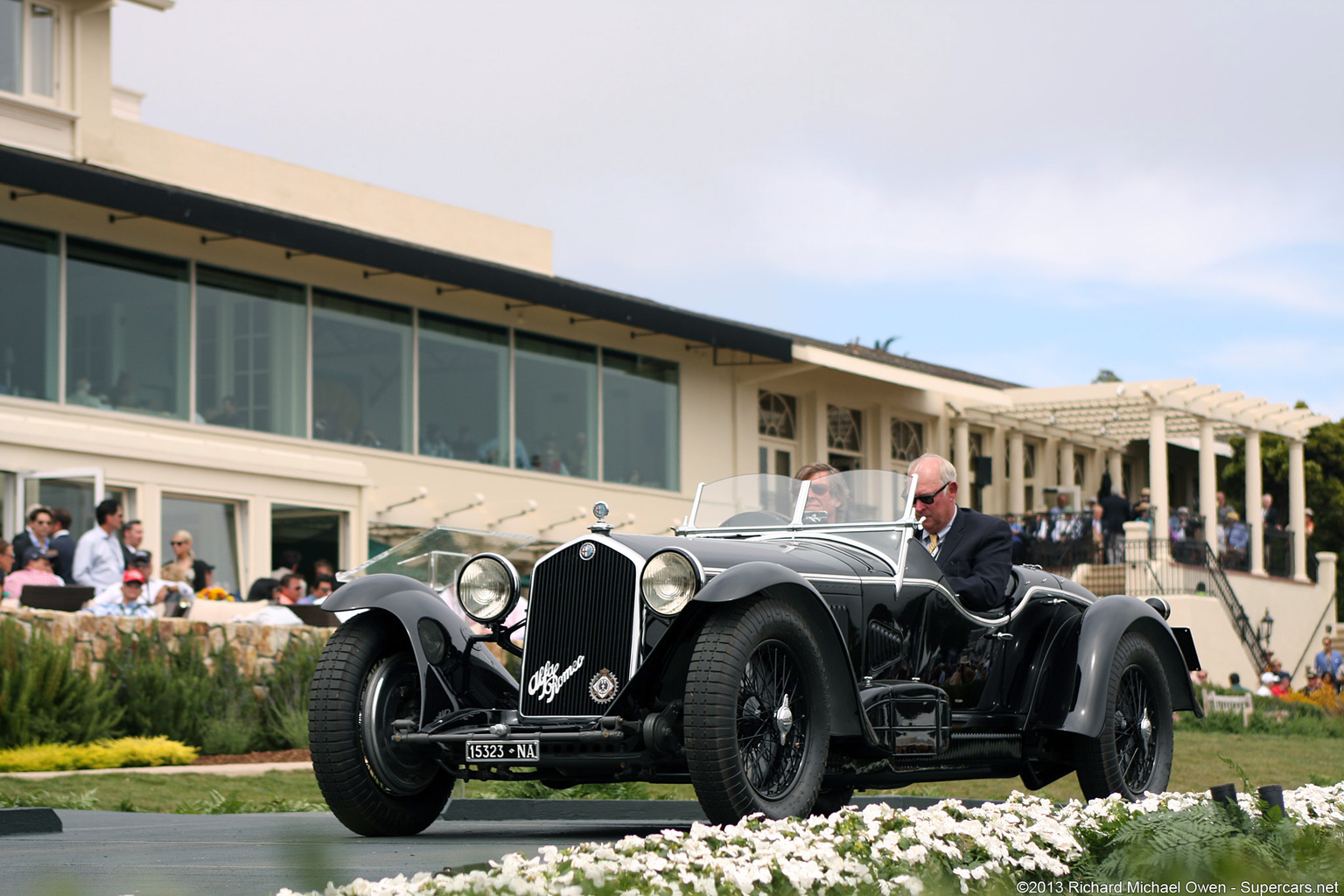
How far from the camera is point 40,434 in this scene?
17703 mm

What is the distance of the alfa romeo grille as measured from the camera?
6.25 metres

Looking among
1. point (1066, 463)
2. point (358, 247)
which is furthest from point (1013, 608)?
point (1066, 463)

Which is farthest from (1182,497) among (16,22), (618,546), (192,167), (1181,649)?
(618,546)

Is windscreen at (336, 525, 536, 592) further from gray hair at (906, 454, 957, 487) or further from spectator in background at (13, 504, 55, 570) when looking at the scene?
gray hair at (906, 454, 957, 487)

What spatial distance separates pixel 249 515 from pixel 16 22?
687cm

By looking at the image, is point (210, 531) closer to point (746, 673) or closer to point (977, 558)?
point (977, 558)

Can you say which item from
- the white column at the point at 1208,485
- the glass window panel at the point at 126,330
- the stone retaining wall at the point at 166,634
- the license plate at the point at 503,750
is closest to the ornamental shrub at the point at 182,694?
the stone retaining wall at the point at 166,634

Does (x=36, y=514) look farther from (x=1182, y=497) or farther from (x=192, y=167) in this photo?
(x=1182, y=497)

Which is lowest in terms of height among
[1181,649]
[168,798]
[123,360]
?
[168,798]

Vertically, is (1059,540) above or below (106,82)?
below

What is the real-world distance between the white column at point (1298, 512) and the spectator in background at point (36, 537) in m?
27.8

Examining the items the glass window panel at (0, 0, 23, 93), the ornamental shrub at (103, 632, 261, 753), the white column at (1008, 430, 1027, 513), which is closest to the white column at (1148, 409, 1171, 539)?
the white column at (1008, 430, 1027, 513)

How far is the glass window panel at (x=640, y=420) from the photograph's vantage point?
26812 mm

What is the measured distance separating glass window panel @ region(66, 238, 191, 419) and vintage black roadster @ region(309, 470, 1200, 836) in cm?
1338
